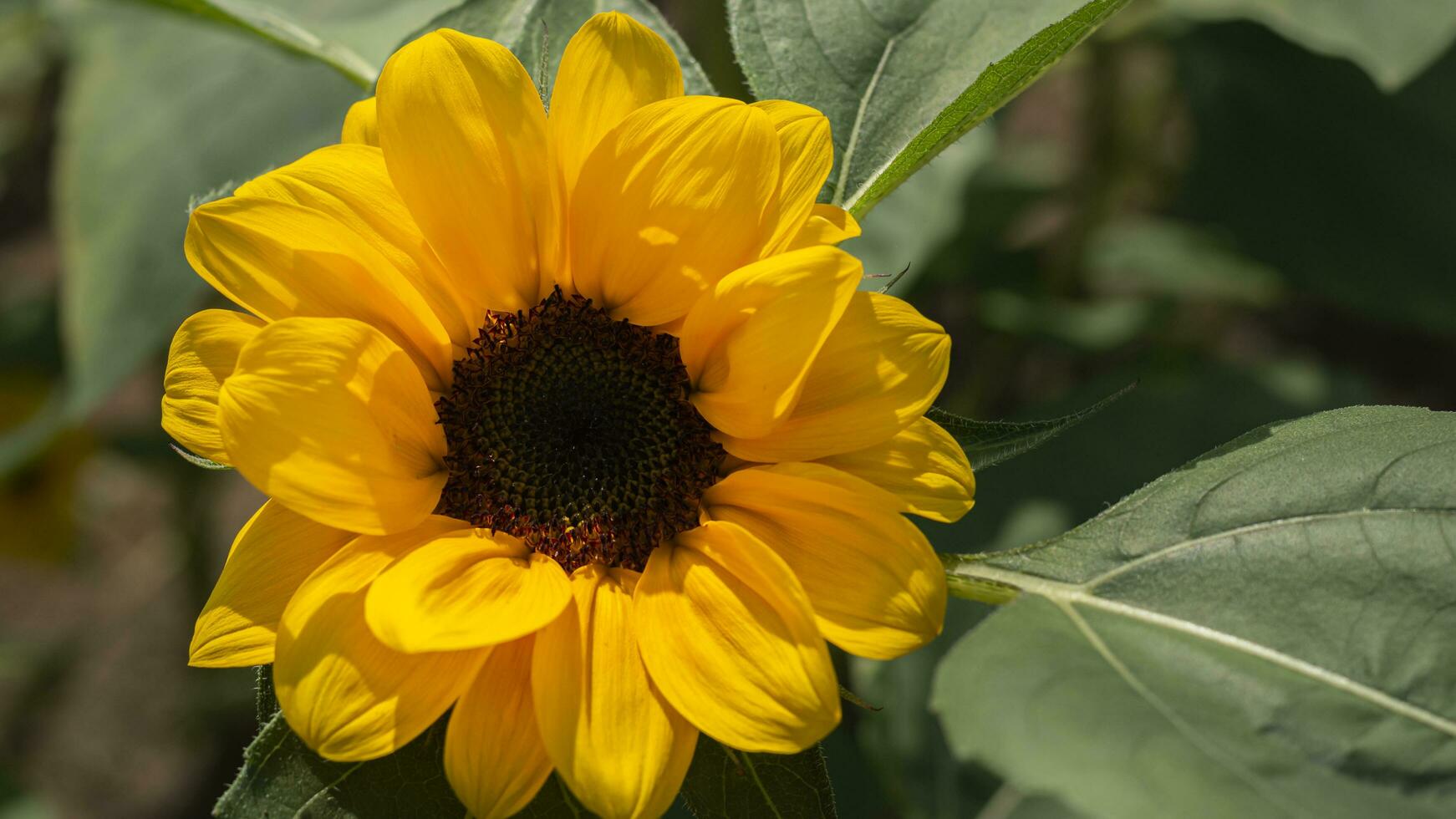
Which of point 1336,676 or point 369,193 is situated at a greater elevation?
point 369,193

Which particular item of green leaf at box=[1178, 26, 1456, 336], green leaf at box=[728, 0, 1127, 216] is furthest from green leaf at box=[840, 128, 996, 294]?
green leaf at box=[728, 0, 1127, 216]

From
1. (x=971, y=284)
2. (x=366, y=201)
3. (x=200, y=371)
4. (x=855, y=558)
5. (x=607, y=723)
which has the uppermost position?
(x=366, y=201)

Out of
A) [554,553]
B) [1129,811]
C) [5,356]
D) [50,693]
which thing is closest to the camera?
[1129,811]

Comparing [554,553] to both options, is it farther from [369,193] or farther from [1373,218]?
[1373,218]

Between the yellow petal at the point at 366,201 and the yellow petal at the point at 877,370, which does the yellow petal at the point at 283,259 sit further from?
the yellow petal at the point at 877,370

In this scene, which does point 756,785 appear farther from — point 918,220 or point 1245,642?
point 918,220

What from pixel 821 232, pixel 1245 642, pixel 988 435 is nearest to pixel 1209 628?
pixel 1245 642

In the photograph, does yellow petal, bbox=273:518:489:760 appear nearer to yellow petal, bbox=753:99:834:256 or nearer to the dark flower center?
the dark flower center

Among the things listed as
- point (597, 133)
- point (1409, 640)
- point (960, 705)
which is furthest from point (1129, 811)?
point (597, 133)
